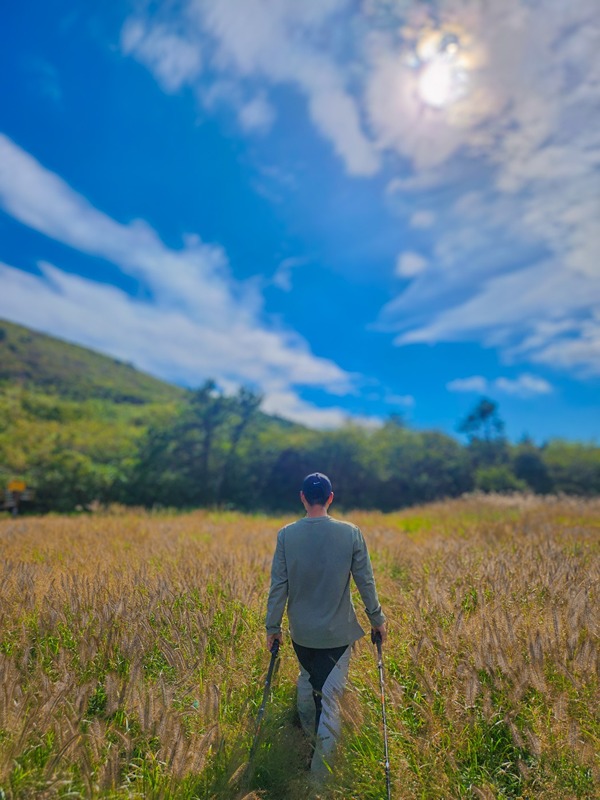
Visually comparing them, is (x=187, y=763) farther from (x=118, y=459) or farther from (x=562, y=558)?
(x=118, y=459)

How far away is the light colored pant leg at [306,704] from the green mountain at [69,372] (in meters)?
72.2

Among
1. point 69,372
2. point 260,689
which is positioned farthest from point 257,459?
point 69,372

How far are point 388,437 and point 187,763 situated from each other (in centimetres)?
4168

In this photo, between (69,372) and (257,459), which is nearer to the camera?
(257,459)

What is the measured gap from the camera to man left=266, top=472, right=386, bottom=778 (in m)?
3.36

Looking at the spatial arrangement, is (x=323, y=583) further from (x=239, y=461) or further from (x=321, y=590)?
(x=239, y=461)

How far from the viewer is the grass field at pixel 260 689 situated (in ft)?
8.31

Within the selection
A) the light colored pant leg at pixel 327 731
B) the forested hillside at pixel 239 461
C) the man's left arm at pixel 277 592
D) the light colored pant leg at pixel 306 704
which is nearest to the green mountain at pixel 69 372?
the forested hillside at pixel 239 461

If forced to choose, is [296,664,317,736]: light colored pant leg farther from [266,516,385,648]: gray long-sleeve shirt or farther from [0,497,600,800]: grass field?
[266,516,385,648]: gray long-sleeve shirt

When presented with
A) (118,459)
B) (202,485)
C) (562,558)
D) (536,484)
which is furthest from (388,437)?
(562,558)

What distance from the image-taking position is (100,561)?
607cm

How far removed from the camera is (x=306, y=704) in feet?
11.7

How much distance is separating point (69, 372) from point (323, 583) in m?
90.9

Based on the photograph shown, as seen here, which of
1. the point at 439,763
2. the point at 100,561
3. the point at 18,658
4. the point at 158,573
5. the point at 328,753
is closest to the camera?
the point at 439,763
